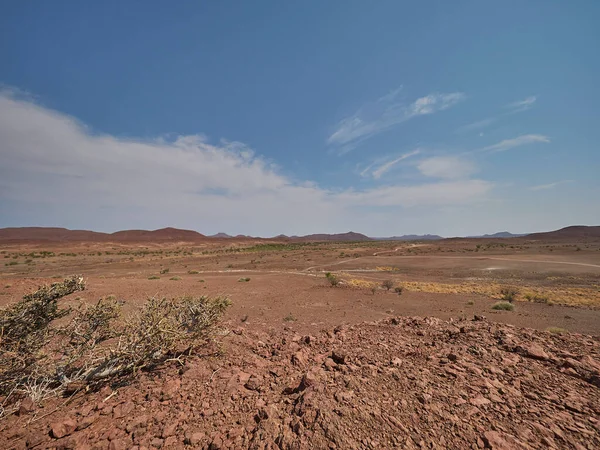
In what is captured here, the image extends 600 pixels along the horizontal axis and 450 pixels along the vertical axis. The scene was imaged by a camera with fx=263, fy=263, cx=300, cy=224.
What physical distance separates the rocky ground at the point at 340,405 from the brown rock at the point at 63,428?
0.01 meters

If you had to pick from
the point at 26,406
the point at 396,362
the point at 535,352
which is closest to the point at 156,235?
the point at 26,406

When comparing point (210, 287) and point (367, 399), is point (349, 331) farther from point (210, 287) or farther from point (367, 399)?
point (210, 287)

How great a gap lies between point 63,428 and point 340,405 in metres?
3.43

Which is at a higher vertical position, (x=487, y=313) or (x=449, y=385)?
(x=449, y=385)

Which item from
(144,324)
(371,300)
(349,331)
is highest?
(144,324)

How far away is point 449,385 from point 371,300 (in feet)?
39.5

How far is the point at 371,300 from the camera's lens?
15727 mm

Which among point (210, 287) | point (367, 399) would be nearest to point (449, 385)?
point (367, 399)

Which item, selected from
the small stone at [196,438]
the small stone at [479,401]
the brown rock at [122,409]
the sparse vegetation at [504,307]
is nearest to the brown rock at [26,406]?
the brown rock at [122,409]

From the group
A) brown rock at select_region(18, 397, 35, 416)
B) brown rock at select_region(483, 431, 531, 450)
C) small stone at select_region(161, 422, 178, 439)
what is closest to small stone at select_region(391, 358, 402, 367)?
brown rock at select_region(483, 431, 531, 450)

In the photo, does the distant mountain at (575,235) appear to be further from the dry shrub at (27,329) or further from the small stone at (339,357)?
the dry shrub at (27,329)

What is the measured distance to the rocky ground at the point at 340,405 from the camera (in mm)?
3064

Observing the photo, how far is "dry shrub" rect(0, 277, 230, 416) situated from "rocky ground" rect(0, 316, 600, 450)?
35cm

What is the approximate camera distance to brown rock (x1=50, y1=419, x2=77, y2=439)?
3.13 meters
